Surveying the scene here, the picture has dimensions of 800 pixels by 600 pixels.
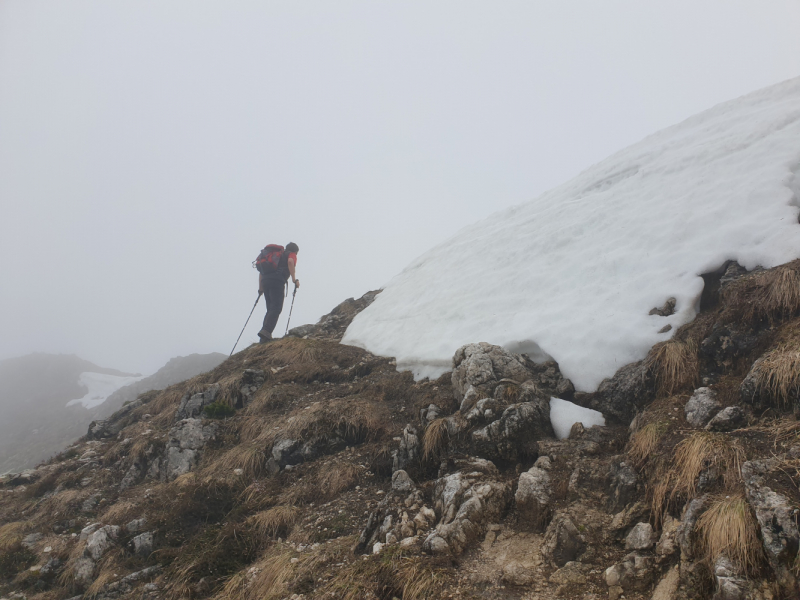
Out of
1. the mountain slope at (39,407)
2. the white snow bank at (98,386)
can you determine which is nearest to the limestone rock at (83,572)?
the mountain slope at (39,407)

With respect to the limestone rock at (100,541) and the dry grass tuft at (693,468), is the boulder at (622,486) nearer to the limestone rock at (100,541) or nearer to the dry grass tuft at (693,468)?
the dry grass tuft at (693,468)

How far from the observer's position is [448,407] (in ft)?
25.9

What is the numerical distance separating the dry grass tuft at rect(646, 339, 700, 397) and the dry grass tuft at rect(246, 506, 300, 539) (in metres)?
6.15

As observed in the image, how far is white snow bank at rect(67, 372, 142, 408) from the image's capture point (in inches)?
1730

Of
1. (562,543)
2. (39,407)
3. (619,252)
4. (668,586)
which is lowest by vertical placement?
(668,586)

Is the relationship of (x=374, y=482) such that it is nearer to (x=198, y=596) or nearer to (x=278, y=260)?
(x=198, y=596)

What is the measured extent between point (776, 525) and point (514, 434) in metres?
3.39

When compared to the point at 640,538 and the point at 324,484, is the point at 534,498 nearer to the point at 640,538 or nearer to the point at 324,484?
the point at 640,538

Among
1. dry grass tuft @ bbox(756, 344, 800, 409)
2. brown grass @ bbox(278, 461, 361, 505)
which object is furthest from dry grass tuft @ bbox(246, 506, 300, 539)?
dry grass tuft @ bbox(756, 344, 800, 409)

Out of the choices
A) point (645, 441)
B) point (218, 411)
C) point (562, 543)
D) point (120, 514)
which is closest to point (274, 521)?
point (120, 514)

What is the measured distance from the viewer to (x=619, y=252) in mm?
9664

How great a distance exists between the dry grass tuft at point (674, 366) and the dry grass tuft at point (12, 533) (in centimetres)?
1188

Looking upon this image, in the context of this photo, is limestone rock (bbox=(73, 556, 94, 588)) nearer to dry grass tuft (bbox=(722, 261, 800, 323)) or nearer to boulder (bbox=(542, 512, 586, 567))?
boulder (bbox=(542, 512, 586, 567))

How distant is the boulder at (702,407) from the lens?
5.08m
